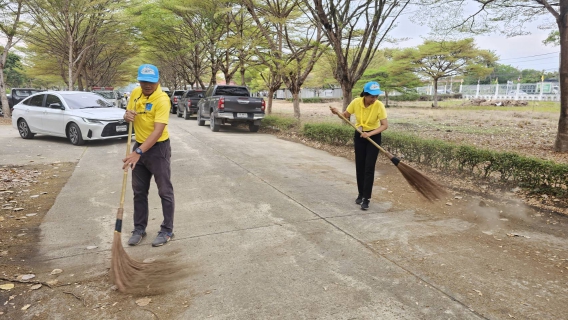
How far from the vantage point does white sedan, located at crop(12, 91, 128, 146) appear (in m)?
9.73

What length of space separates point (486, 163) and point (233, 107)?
9.13 meters

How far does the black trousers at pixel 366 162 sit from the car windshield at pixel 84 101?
846 centimetres

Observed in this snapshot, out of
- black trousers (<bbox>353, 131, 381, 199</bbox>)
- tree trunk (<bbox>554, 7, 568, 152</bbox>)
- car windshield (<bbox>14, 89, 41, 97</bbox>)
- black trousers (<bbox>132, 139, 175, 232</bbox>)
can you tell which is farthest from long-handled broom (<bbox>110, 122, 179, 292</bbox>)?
car windshield (<bbox>14, 89, 41, 97</bbox>)

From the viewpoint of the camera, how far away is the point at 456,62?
35469 millimetres

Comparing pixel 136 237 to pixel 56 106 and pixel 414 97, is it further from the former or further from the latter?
pixel 414 97

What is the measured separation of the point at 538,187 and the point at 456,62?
112 ft

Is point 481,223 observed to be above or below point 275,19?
below

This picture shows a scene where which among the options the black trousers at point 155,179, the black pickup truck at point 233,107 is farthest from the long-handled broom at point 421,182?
the black pickup truck at point 233,107

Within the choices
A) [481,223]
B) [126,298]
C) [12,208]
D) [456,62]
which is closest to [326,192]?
[481,223]

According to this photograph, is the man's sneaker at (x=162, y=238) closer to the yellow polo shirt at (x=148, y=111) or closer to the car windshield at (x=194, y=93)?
the yellow polo shirt at (x=148, y=111)

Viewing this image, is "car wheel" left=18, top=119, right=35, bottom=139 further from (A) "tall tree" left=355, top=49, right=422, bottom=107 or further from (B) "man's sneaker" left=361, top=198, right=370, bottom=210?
(A) "tall tree" left=355, top=49, right=422, bottom=107

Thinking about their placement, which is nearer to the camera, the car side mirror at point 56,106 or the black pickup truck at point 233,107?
the car side mirror at point 56,106

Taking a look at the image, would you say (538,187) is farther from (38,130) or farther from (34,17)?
(34,17)

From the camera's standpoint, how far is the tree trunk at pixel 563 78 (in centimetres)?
822
